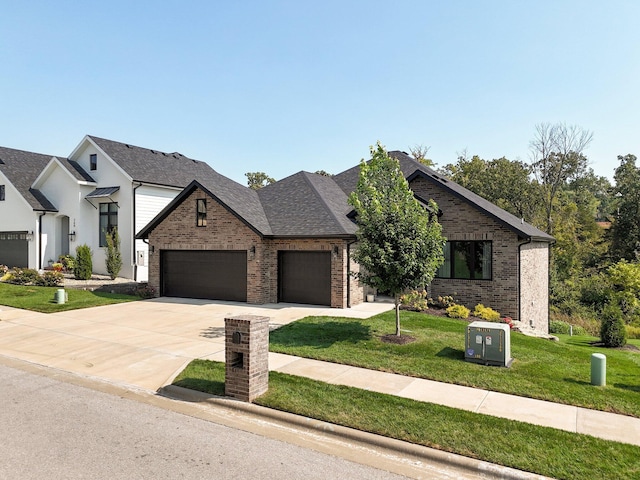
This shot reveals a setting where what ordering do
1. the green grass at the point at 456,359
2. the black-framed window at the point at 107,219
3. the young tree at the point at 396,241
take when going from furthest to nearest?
the black-framed window at the point at 107,219, the young tree at the point at 396,241, the green grass at the point at 456,359

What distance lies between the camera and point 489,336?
9.48 metres

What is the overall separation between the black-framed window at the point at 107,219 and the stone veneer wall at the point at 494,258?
1856cm

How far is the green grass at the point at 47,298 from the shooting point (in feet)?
55.7

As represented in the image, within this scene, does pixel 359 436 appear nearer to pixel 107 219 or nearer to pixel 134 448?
pixel 134 448

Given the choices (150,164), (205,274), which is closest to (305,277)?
(205,274)

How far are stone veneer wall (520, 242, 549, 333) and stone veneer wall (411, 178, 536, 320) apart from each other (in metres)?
0.56

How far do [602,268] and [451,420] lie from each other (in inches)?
1573

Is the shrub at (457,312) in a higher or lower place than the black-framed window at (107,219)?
lower

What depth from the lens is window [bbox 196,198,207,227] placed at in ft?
63.2

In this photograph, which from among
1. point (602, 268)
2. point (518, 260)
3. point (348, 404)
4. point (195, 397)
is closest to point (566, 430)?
point (348, 404)

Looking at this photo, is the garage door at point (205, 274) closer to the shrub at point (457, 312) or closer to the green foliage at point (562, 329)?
the shrub at point (457, 312)

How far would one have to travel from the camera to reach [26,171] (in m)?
29.8

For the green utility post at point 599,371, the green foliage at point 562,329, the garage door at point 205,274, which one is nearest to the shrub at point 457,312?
the green utility post at point 599,371

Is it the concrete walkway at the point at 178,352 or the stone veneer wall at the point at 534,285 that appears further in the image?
the stone veneer wall at the point at 534,285
